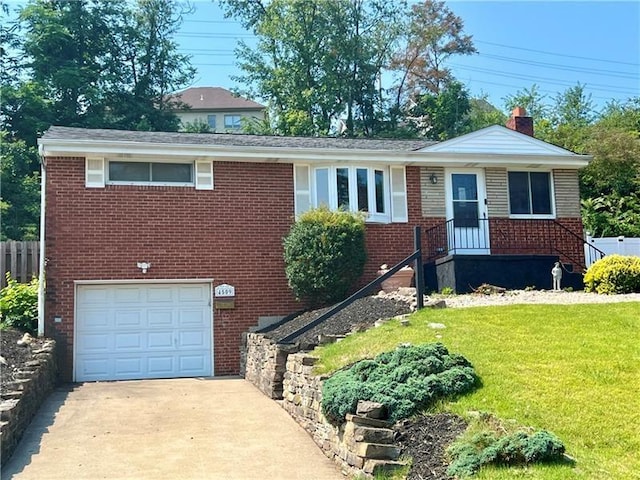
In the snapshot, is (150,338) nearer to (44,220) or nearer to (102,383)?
(102,383)

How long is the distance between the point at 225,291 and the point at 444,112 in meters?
22.4

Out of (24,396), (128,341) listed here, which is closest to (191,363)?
(128,341)

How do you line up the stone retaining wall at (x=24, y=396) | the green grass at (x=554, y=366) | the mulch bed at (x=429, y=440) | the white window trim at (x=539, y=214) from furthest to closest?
the white window trim at (x=539, y=214)
the stone retaining wall at (x=24, y=396)
the mulch bed at (x=429, y=440)
the green grass at (x=554, y=366)

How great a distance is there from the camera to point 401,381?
7562mm

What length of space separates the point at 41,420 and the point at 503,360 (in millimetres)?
6539

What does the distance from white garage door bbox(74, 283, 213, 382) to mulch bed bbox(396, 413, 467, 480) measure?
8.35 metres

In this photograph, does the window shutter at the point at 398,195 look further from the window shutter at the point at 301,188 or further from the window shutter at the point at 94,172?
the window shutter at the point at 94,172

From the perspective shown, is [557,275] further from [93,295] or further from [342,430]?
[93,295]

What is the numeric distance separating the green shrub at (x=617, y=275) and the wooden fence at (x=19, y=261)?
12.8m

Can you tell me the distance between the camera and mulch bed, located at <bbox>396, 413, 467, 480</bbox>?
238 inches

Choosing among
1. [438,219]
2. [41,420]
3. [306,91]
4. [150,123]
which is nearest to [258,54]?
[306,91]

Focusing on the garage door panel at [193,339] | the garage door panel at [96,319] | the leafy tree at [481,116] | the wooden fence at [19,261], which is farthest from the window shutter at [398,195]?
the leafy tree at [481,116]

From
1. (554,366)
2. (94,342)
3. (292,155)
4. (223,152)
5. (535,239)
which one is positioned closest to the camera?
(554,366)

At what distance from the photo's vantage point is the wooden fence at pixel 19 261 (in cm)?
1560
